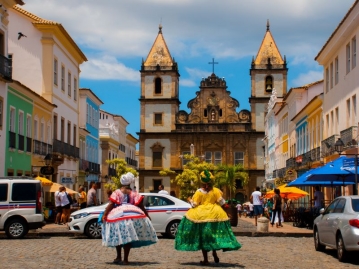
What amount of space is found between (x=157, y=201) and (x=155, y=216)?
1.65 ft

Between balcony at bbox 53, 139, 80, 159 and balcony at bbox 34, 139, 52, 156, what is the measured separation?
64.0 inches

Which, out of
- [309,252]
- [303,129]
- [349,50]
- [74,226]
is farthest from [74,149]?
[309,252]

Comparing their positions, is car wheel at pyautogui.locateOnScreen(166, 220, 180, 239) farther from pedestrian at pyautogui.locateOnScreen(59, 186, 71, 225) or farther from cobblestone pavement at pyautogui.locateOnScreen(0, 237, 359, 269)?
pedestrian at pyautogui.locateOnScreen(59, 186, 71, 225)

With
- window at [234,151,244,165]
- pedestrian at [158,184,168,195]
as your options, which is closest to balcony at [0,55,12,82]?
pedestrian at [158,184,168,195]

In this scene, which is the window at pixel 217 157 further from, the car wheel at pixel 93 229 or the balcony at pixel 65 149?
the car wheel at pixel 93 229

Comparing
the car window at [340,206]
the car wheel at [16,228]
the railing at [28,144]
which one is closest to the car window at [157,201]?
the car wheel at [16,228]

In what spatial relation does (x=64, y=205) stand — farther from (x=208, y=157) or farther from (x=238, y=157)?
(x=238, y=157)

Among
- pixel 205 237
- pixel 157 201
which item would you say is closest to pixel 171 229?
pixel 157 201

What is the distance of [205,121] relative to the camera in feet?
300

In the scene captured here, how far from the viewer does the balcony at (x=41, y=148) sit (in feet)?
121

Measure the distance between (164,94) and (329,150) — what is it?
55637 mm

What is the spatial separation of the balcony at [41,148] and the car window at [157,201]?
15309mm

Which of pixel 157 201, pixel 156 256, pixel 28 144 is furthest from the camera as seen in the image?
pixel 28 144

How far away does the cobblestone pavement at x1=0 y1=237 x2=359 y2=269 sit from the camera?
13969 mm
